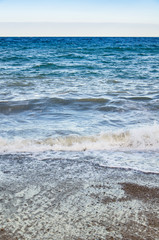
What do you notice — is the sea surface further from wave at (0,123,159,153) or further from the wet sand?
the wet sand

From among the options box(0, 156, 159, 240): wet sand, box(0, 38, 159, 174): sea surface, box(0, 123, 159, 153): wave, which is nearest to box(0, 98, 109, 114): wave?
box(0, 38, 159, 174): sea surface

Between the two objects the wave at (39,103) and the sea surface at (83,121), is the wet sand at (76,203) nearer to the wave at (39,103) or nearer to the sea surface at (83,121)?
the sea surface at (83,121)

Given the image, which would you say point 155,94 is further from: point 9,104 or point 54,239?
point 54,239

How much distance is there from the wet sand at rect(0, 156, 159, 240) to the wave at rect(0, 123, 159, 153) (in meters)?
0.69

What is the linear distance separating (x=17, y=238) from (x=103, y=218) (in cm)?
69

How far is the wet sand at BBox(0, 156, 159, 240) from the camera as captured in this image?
6.48ft

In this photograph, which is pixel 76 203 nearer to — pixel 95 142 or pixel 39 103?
pixel 95 142

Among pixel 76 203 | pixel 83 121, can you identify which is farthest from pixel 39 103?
pixel 76 203

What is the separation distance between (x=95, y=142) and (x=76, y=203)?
1.92m

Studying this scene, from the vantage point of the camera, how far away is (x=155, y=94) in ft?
26.6

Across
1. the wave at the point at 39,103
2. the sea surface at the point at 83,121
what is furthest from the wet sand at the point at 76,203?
the wave at the point at 39,103

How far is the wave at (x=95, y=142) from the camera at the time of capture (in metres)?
3.94

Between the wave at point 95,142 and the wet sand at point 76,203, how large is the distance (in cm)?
69

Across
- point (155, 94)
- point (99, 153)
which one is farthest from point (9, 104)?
point (155, 94)
